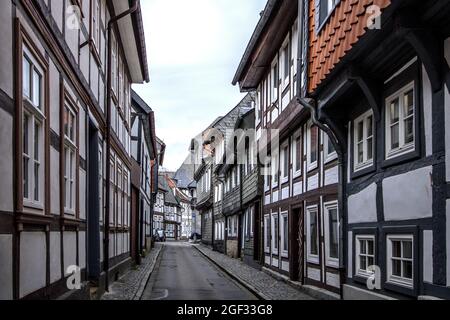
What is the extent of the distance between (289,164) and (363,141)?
23.1ft

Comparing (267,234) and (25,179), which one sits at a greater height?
(25,179)

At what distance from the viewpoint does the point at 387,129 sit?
9586 mm

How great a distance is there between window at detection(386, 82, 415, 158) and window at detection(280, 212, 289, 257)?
8.85 m

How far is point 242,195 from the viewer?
29266 millimetres

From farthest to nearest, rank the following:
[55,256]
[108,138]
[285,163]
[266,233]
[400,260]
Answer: [266,233]
[285,163]
[108,138]
[400,260]
[55,256]

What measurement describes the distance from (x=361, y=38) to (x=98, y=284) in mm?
7216

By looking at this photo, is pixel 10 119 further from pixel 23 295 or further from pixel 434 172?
pixel 434 172

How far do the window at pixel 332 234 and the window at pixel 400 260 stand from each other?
10.9 ft

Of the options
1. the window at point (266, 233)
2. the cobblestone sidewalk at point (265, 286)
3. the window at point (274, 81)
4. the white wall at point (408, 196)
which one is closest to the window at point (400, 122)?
the white wall at point (408, 196)

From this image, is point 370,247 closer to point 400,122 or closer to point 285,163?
point 400,122

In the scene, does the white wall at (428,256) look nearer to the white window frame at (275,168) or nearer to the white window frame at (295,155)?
the white window frame at (295,155)

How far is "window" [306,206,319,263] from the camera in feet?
47.9

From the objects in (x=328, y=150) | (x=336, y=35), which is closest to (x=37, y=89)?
(x=336, y=35)
